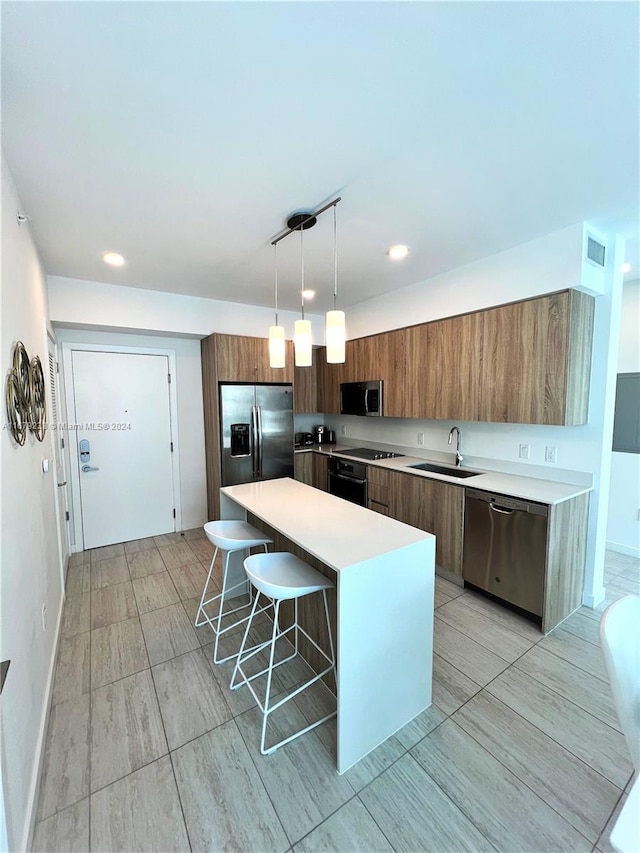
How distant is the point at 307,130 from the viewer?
4.81 feet

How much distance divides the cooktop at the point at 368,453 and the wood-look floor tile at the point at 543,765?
2471 millimetres

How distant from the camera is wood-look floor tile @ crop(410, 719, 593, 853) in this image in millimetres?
1277

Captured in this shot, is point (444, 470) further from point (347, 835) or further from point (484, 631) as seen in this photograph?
point (347, 835)

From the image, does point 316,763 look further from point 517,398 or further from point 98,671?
point 517,398

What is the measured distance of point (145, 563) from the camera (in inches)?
137

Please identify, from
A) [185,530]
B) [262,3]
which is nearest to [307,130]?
[262,3]

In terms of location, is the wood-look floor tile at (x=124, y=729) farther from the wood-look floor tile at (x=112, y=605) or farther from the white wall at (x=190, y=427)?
the white wall at (x=190, y=427)

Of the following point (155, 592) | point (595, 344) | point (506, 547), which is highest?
point (595, 344)

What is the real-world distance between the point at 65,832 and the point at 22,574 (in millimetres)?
952

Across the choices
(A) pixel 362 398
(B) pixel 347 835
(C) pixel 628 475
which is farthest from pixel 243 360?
(C) pixel 628 475

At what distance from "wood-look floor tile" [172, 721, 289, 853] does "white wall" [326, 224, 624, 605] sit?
260cm

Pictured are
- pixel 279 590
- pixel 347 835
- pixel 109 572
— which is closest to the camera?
pixel 347 835

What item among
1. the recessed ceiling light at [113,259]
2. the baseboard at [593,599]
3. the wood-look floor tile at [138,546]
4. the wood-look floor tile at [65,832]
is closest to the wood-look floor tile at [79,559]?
the wood-look floor tile at [138,546]

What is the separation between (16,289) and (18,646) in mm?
1598
